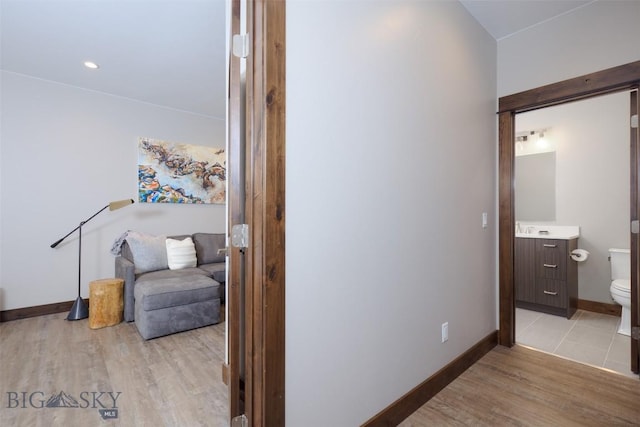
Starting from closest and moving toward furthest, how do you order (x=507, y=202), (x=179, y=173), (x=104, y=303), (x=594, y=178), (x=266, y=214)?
(x=266, y=214)
(x=507, y=202)
(x=104, y=303)
(x=594, y=178)
(x=179, y=173)

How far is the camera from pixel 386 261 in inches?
58.7

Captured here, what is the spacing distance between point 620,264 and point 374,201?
3.20 m

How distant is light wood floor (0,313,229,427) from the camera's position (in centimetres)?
158

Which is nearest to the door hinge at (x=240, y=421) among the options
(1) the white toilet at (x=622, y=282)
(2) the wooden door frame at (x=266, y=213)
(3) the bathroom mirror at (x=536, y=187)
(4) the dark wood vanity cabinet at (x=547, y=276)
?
(2) the wooden door frame at (x=266, y=213)

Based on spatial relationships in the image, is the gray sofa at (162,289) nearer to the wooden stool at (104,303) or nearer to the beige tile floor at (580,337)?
the wooden stool at (104,303)

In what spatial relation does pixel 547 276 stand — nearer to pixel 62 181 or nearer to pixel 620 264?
pixel 620 264

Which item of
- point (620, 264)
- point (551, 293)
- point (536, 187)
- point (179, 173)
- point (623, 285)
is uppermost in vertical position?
point (179, 173)

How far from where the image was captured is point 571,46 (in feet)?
7.17

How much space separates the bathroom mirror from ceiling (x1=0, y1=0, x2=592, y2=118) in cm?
196

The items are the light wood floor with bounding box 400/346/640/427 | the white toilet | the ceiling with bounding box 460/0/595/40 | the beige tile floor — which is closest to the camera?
the light wood floor with bounding box 400/346/640/427

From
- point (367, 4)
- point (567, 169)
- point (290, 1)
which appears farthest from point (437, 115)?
point (567, 169)

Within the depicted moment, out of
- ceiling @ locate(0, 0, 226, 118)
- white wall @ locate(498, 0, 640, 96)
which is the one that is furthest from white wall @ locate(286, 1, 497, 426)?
ceiling @ locate(0, 0, 226, 118)

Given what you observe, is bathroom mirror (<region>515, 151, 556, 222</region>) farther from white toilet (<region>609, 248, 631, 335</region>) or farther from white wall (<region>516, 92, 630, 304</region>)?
white toilet (<region>609, 248, 631, 335</region>)

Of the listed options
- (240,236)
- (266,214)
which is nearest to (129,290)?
(240,236)
